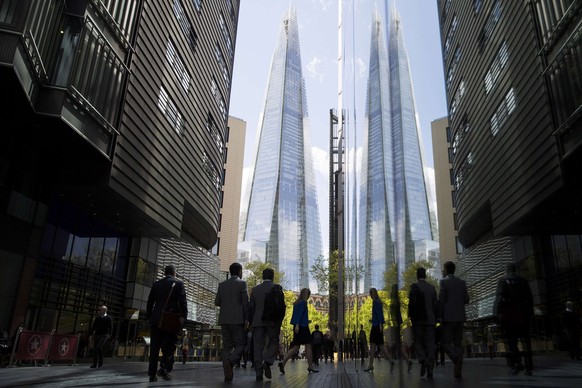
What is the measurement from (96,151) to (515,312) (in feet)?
38.9

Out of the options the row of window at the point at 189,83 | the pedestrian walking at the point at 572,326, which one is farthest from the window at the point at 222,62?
the pedestrian walking at the point at 572,326

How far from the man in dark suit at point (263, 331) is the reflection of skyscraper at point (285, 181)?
105 m

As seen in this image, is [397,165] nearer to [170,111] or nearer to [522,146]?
[522,146]

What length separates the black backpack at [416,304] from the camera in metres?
3.88

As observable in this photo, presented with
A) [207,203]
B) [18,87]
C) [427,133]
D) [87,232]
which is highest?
[207,203]

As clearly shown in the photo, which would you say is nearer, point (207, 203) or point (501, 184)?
point (501, 184)

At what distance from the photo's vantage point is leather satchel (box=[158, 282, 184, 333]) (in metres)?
7.38

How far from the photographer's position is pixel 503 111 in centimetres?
1789

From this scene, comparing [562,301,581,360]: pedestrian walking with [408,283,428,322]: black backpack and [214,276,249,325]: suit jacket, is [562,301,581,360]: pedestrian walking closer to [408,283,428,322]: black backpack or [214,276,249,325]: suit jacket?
[408,283,428,322]: black backpack

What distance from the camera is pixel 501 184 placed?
17781mm

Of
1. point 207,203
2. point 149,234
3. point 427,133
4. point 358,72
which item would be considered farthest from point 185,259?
point 427,133

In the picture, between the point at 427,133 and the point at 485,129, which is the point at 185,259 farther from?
the point at 427,133

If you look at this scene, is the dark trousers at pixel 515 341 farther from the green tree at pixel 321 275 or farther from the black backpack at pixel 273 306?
the green tree at pixel 321 275

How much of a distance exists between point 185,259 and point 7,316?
1527 cm
